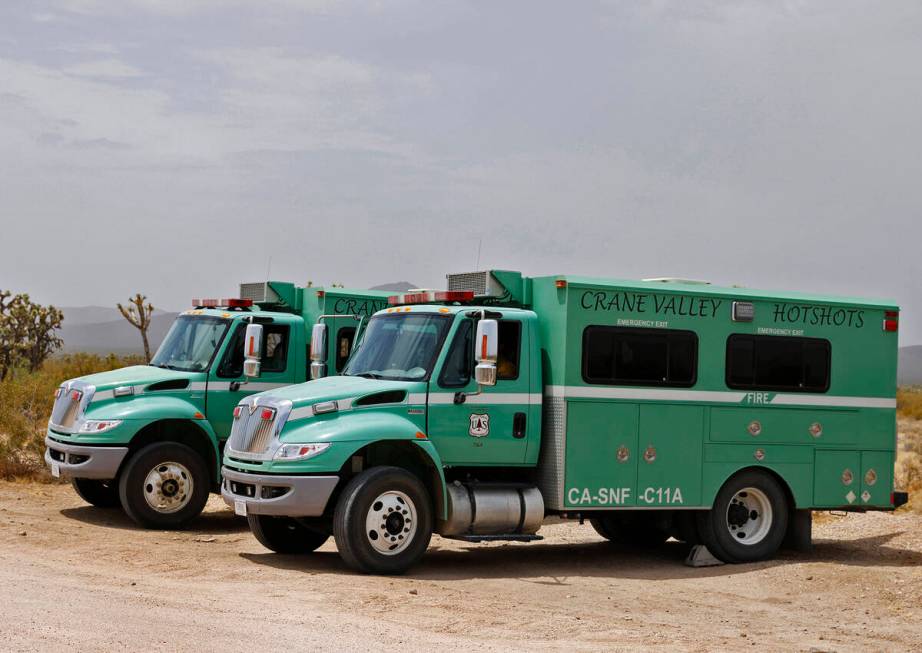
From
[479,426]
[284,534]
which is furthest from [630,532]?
[284,534]

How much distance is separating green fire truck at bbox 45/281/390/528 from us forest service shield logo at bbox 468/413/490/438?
7.15 feet

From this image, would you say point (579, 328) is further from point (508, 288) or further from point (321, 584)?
point (321, 584)

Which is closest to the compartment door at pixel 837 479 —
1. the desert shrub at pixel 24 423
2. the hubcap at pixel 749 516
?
the hubcap at pixel 749 516

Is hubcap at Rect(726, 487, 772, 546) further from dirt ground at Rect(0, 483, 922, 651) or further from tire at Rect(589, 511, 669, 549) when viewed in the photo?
tire at Rect(589, 511, 669, 549)

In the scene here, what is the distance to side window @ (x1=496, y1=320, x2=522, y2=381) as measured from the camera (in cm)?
1266

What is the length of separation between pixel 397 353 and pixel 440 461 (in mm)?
1217

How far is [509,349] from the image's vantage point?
12.7 metres

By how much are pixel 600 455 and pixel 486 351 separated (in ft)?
6.39

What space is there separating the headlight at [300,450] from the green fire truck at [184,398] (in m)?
2.58

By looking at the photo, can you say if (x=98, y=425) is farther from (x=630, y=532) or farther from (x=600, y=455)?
(x=630, y=532)

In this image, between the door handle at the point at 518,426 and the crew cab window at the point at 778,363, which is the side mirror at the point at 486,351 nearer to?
the door handle at the point at 518,426

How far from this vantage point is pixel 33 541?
13406 millimetres

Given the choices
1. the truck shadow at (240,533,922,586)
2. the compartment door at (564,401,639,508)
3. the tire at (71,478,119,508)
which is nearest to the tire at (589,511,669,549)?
the truck shadow at (240,533,922,586)

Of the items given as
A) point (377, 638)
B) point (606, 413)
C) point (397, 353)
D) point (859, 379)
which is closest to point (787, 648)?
point (377, 638)
